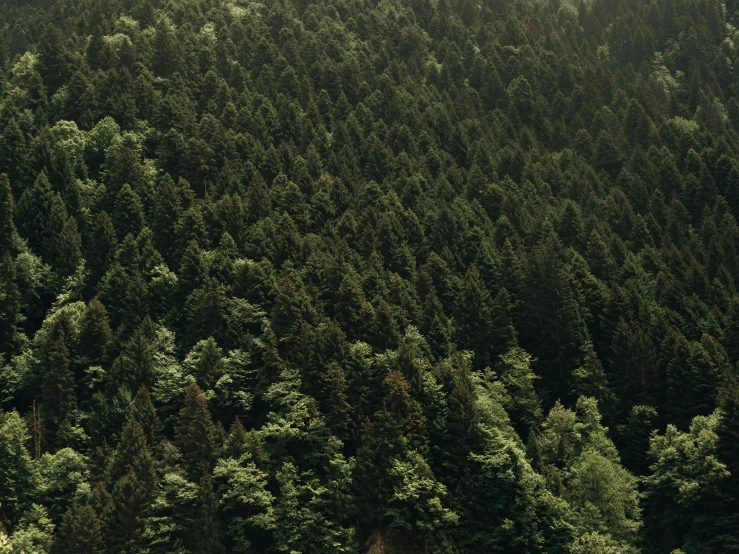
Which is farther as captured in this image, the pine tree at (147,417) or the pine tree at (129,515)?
the pine tree at (147,417)

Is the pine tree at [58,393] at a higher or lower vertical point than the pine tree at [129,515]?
higher

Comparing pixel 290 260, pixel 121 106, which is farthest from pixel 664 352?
pixel 121 106

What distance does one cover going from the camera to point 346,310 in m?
111

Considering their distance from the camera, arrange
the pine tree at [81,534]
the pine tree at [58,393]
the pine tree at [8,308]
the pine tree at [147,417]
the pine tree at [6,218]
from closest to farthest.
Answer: the pine tree at [81,534] < the pine tree at [147,417] < the pine tree at [58,393] < the pine tree at [8,308] < the pine tree at [6,218]

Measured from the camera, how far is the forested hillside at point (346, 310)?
3440 inches

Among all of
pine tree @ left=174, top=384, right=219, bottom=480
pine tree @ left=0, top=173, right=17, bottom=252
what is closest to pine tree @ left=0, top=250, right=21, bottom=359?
pine tree @ left=0, top=173, right=17, bottom=252

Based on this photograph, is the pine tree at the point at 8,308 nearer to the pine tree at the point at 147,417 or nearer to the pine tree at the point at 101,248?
the pine tree at the point at 101,248

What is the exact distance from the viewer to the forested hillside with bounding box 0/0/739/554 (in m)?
87.4

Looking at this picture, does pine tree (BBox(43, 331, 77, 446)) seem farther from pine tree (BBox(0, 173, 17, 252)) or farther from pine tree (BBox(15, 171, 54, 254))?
pine tree (BBox(15, 171, 54, 254))

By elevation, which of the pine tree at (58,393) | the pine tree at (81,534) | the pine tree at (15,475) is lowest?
the pine tree at (81,534)

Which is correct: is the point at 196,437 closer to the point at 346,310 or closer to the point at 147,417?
the point at 147,417

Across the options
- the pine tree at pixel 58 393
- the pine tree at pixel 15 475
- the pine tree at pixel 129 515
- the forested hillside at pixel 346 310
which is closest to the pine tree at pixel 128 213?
the forested hillside at pixel 346 310

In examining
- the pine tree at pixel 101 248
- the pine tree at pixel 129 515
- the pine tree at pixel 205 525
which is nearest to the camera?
the pine tree at pixel 129 515

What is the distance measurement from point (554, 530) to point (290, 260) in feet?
166
